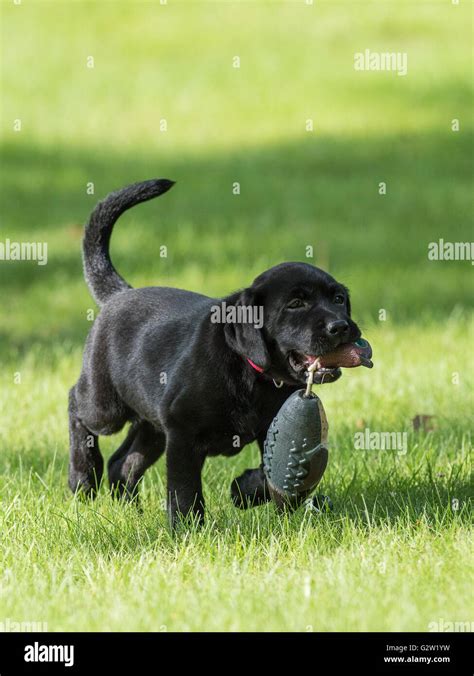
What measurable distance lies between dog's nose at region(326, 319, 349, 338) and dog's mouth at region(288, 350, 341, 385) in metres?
0.13

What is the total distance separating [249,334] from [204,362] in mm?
289

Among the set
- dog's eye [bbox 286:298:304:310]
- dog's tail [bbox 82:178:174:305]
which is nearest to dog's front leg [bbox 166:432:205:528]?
dog's eye [bbox 286:298:304:310]

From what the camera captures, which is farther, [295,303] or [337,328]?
[295,303]

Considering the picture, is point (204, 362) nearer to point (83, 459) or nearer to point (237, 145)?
point (83, 459)

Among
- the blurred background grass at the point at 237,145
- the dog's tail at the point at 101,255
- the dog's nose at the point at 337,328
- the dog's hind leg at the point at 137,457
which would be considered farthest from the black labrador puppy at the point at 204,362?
the blurred background grass at the point at 237,145

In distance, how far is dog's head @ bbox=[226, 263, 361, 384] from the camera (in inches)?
180

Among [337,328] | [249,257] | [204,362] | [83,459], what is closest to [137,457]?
[83,459]

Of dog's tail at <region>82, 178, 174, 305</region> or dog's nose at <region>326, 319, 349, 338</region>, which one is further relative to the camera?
dog's tail at <region>82, 178, 174, 305</region>

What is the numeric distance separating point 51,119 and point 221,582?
13.2 meters

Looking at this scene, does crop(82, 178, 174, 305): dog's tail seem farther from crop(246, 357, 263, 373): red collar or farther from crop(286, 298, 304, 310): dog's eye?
crop(286, 298, 304, 310): dog's eye

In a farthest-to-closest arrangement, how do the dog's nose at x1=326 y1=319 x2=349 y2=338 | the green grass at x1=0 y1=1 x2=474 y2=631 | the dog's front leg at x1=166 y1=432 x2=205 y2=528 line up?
the dog's front leg at x1=166 y1=432 x2=205 y2=528 → the dog's nose at x1=326 y1=319 x2=349 y2=338 → the green grass at x1=0 y1=1 x2=474 y2=631

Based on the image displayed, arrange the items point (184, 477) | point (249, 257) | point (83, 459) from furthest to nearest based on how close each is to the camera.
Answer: point (249, 257) < point (83, 459) < point (184, 477)

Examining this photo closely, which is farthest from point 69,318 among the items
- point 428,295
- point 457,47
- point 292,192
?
point 457,47

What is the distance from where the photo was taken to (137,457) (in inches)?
232
